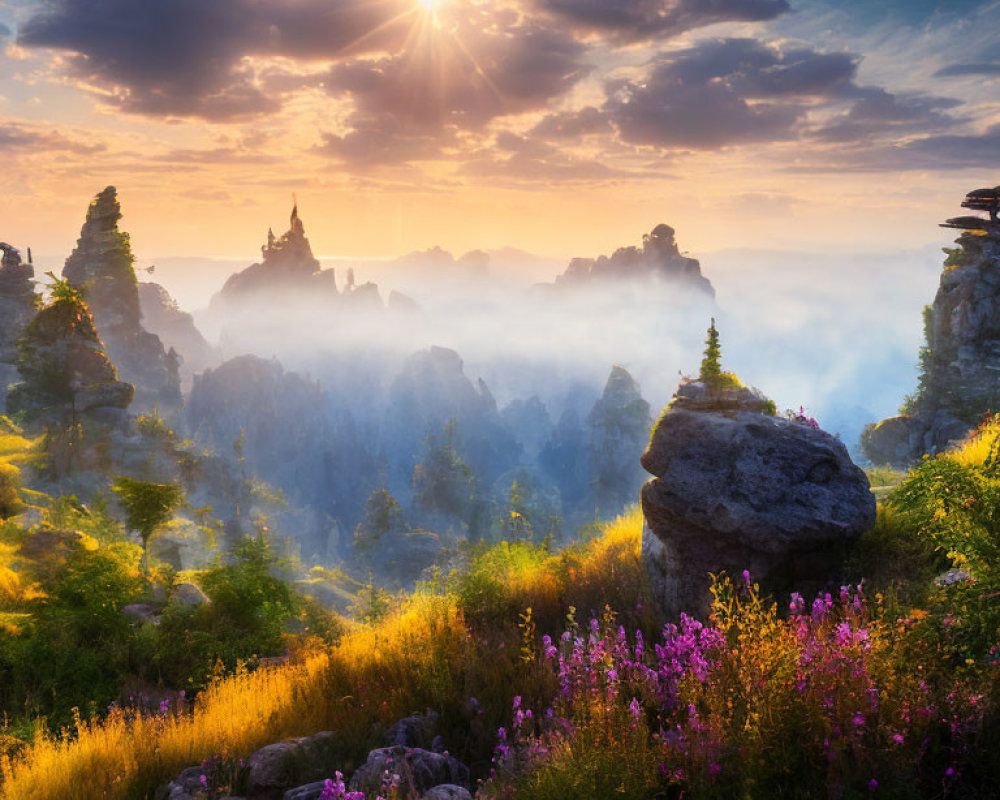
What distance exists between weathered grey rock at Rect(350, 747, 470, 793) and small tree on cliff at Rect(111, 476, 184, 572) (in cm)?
1514

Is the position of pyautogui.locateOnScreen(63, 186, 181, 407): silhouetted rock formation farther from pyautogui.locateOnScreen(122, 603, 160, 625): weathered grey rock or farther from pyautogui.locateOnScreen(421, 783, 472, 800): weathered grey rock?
pyautogui.locateOnScreen(421, 783, 472, 800): weathered grey rock

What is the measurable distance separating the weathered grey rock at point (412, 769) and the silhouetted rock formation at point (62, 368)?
5669 centimetres

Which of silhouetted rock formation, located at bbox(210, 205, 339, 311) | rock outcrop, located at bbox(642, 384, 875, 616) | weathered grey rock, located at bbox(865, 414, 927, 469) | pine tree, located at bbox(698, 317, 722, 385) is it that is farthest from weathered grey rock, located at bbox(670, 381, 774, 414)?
silhouetted rock formation, located at bbox(210, 205, 339, 311)

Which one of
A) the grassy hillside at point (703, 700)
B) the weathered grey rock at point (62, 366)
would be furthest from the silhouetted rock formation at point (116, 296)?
the grassy hillside at point (703, 700)

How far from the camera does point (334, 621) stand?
17953 mm

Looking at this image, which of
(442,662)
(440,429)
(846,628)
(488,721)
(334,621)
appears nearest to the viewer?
(846,628)

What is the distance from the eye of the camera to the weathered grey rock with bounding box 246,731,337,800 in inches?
195

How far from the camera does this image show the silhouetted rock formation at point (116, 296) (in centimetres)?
7856

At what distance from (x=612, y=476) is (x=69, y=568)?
5315 inches

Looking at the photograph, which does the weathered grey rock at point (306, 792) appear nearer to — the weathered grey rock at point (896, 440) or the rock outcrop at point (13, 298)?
the weathered grey rock at point (896, 440)

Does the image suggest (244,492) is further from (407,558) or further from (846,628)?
(846,628)

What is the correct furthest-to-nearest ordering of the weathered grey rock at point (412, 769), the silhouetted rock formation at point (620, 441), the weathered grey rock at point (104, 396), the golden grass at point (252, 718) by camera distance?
the silhouetted rock formation at point (620, 441)
the weathered grey rock at point (104, 396)
the golden grass at point (252, 718)
the weathered grey rock at point (412, 769)

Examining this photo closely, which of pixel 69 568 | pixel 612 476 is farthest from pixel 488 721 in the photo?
pixel 612 476

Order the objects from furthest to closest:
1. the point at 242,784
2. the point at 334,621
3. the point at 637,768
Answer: the point at 334,621
the point at 242,784
the point at 637,768
